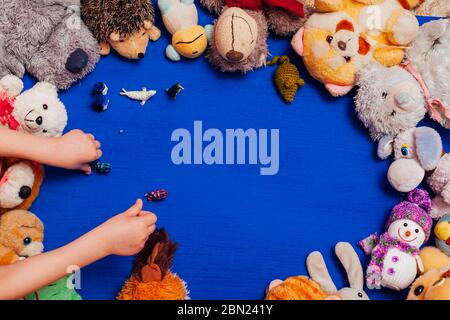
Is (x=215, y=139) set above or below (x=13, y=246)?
above

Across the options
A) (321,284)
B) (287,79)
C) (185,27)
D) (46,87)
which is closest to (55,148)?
(46,87)

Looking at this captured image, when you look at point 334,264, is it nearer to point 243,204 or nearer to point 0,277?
point 243,204

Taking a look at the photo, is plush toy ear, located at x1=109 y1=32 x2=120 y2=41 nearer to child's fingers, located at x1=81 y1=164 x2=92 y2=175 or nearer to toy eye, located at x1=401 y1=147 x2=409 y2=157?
child's fingers, located at x1=81 y1=164 x2=92 y2=175

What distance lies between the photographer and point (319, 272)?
1.31 meters

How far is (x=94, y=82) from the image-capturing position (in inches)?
54.6

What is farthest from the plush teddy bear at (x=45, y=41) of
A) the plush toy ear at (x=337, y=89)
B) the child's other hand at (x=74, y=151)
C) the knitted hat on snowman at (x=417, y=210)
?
the knitted hat on snowman at (x=417, y=210)

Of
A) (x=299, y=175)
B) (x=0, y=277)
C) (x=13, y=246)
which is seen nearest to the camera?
(x=0, y=277)

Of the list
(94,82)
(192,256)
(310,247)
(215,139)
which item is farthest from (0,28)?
(310,247)

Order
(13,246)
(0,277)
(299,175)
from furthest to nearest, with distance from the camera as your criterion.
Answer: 1. (299,175)
2. (13,246)
3. (0,277)

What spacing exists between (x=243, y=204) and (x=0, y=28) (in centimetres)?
64

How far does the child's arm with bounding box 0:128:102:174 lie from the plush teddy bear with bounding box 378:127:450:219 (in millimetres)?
626

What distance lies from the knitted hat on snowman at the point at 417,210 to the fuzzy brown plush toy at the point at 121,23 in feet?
Answer: 2.13

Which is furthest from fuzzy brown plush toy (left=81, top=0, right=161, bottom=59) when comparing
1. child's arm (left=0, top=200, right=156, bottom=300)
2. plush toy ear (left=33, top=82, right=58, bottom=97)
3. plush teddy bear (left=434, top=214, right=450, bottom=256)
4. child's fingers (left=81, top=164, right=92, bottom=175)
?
plush teddy bear (left=434, top=214, right=450, bottom=256)

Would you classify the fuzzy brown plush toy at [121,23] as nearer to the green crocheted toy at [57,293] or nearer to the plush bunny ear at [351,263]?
the green crocheted toy at [57,293]
